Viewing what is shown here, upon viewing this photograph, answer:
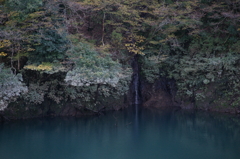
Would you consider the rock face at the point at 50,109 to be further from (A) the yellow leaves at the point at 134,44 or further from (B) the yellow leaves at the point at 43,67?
(A) the yellow leaves at the point at 134,44

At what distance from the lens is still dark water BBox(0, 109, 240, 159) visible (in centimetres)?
687

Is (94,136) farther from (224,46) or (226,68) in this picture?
(224,46)

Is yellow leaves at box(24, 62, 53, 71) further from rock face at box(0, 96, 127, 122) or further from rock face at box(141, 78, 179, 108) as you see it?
rock face at box(141, 78, 179, 108)

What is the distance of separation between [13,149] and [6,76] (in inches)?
99.9

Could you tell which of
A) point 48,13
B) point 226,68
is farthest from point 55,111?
point 226,68

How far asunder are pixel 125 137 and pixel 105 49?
4.34m

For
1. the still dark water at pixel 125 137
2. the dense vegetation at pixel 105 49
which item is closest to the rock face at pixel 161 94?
the dense vegetation at pixel 105 49

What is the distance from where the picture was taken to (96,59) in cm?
933

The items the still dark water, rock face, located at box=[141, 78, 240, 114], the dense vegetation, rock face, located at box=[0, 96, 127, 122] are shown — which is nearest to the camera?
the still dark water

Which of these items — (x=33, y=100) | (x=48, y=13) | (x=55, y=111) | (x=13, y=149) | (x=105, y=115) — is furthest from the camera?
(x=105, y=115)

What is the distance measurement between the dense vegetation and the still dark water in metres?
1.30

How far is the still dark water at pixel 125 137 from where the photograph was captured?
6871 millimetres

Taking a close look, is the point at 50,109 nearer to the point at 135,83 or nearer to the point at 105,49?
the point at 105,49

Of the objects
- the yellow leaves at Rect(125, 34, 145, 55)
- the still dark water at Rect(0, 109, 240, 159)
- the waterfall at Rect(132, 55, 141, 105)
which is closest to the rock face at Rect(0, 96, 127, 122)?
the still dark water at Rect(0, 109, 240, 159)
